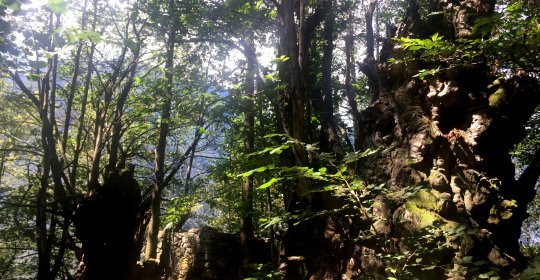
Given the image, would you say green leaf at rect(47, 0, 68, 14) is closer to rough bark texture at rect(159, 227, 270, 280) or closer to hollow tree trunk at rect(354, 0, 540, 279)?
hollow tree trunk at rect(354, 0, 540, 279)

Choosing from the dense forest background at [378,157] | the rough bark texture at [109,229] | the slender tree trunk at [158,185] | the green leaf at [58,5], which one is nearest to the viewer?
the green leaf at [58,5]

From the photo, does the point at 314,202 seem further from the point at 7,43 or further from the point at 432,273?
the point at 7,43

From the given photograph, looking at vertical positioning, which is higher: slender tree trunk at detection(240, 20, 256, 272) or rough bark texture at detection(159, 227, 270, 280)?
slender tree trunk at detection(240, 20, 256, 272)

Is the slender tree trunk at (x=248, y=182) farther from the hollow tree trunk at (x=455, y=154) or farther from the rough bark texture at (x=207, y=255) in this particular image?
the hollow tree trunk at (x=455, y=154)

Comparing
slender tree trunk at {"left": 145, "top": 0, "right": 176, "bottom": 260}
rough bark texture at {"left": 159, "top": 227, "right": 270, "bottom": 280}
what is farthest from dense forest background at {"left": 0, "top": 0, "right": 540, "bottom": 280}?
rough bark texture at {"left": 159, "top": 227, "right": 270, "bottom": 280}

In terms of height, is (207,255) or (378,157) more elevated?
(378,157)

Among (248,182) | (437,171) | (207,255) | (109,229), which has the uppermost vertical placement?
(248,182)

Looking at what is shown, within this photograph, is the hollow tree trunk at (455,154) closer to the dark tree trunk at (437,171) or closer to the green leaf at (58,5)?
the dark tree trunk at (437,171)

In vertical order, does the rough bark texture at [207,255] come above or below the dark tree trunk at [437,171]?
below

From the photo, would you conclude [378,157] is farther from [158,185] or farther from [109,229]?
[158,185]

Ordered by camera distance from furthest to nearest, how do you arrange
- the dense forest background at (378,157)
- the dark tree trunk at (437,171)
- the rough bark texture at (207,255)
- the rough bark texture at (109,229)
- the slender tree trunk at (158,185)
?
the rough bark texture at (207,255), the slender tree trunk at (158,185), the rough bark texture at (109,229), the dark tree trunk at (437,171), the dense forest background at (378,157)

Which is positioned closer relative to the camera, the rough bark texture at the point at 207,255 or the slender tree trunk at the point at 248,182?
the slender tree trunk at the point at 248,182

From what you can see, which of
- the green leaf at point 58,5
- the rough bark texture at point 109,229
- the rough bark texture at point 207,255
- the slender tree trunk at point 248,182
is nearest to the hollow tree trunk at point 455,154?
the slender tree trunk at point 248,182

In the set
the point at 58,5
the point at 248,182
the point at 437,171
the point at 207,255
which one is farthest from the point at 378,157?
the point at 207,255
